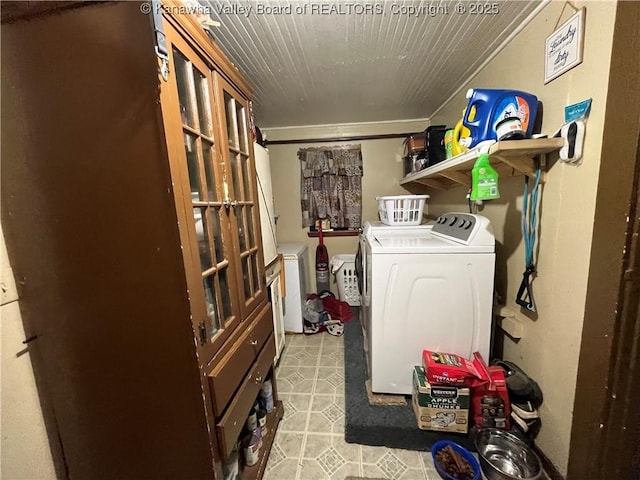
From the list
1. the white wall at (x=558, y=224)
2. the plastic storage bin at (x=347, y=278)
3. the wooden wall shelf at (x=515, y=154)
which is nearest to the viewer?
the white wall at (x=558, y=224)

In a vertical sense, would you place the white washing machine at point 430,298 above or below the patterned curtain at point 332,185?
below

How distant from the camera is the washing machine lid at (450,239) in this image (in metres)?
1.37

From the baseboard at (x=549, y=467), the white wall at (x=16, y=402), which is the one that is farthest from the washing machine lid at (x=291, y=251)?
the baseboard at (x=549, y=467)

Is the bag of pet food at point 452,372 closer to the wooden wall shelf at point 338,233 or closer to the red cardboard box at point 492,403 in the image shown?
the red cardboard box at point 492,403

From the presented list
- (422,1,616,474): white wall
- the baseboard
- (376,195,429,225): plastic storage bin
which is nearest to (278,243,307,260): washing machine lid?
(376,195,429,225): plastic storage bin

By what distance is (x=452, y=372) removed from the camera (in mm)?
1299

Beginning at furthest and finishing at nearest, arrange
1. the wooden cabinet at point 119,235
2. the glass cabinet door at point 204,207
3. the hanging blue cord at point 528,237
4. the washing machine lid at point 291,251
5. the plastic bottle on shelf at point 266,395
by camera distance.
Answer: the washing machine lid at point 291,251
the plastic bottle on shelf at point 266,395
the hanging blue cord at point 528,237
the glass cabinet door at point 204,207
the wooden cabinet at point 119,235

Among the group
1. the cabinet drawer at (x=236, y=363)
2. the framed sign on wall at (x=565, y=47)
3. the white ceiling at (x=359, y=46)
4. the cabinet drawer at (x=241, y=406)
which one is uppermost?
the white ceiling at (x=359, y=46)

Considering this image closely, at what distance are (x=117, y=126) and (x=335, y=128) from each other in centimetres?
264

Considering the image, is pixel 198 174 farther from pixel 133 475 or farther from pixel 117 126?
pixel 133 475

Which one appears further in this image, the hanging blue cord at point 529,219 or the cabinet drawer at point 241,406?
the hanging blue cord at point 529,219

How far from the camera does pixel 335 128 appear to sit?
2984 millimetres

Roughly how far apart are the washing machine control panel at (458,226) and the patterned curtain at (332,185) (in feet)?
4.57

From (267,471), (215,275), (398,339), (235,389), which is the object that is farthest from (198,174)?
(267,471)
